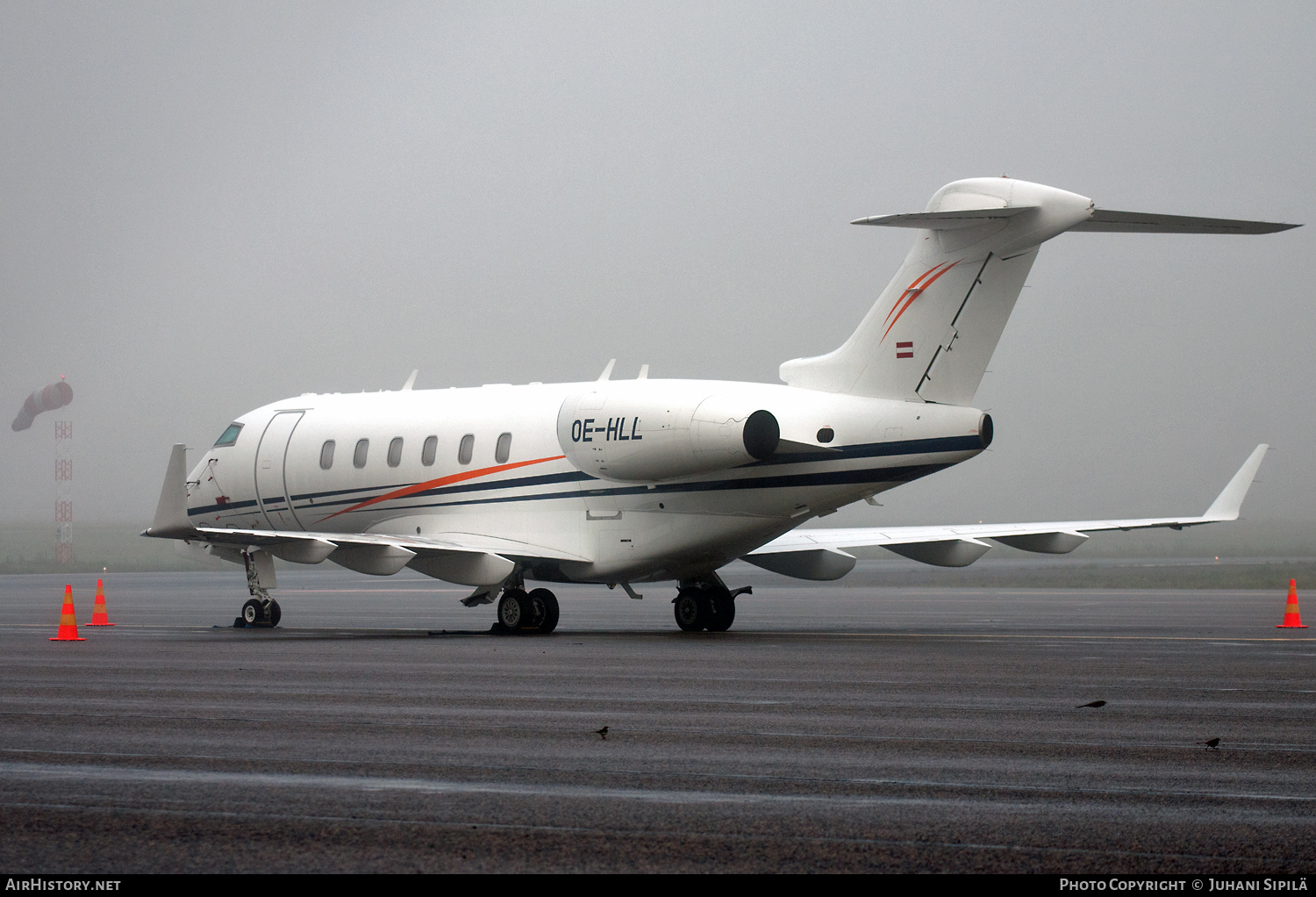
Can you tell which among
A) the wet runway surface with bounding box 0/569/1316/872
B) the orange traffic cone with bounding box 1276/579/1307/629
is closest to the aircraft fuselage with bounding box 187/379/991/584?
the wet runway surface with bounding box 0/569/1316/872

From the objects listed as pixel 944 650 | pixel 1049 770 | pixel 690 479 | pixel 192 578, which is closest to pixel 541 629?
pixel 690 479

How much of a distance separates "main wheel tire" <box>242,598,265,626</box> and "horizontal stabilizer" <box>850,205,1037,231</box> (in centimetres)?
1300

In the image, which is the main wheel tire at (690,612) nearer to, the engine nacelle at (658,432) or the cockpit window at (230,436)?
the engine nacelle at (658,432)

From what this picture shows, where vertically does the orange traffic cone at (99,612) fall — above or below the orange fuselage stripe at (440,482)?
below

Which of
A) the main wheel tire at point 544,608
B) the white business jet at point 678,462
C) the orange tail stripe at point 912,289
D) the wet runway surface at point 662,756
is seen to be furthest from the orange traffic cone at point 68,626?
the orange tail stripe at point 912,289

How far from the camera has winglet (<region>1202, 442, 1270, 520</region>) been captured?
82.4 ft

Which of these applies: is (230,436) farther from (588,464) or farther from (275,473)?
(588,464)

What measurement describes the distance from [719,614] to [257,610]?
26.6 feet

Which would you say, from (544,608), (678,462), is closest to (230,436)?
(544,608)

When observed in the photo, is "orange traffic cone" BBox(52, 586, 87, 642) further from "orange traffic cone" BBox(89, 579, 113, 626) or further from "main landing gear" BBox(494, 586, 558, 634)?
"main landing gear" BBox(494, 586, 558, 634)

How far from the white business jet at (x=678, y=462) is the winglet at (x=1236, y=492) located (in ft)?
0.11

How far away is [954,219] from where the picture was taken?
761 inches

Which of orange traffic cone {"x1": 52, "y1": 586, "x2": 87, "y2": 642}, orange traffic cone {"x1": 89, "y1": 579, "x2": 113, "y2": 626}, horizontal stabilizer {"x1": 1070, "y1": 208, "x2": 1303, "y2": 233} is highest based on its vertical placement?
horizontal stabilizer {"x1": 1070, "y1": 208, "x2": 1303, "y2": 233}

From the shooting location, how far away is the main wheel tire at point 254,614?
25.4 metres
